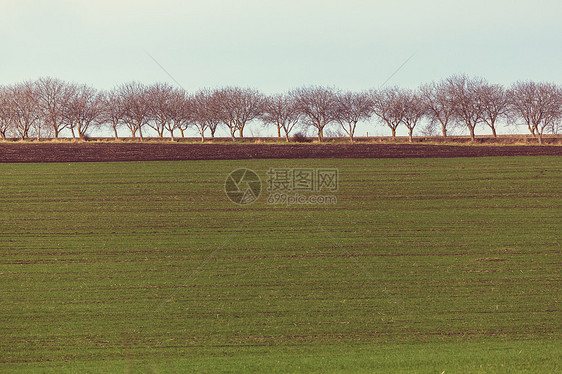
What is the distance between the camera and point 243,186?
32969 millimetres

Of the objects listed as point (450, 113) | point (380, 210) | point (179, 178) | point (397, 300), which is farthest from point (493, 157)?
point (450, 113)

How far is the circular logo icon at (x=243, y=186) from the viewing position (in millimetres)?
30538

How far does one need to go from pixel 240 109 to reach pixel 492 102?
35.2 metres

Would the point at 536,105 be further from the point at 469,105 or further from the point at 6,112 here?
the point at 6,112

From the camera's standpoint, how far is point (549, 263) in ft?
68.7

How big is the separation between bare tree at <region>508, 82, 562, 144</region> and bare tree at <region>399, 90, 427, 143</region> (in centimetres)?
1225

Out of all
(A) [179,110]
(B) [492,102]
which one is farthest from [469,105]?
(A) [179,110]

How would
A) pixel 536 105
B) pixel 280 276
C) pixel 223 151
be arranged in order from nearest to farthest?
pixel 280 276, pixel 223 151, pixel 536 105

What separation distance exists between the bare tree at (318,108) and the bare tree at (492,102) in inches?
812

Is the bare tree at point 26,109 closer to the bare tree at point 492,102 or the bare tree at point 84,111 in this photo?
the bare tree at point 84,111

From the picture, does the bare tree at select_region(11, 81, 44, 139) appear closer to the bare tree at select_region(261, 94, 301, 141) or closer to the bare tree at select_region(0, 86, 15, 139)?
the bare tree at select_region(0, 86, 15, 139)

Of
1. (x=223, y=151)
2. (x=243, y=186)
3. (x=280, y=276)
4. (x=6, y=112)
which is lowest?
(x=280, y=276)


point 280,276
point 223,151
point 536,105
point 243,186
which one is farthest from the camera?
point 536,105

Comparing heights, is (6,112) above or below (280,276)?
above
